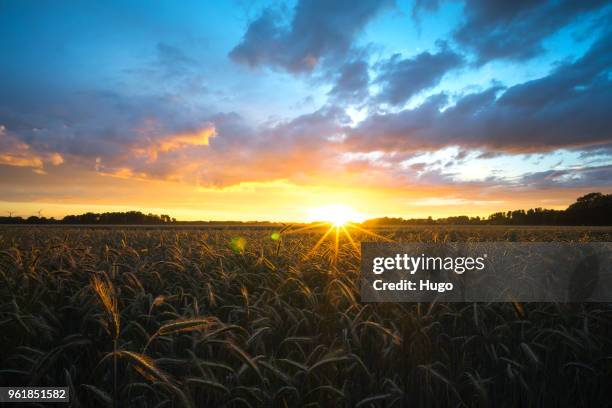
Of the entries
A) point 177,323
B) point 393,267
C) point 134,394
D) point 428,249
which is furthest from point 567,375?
point 134,394

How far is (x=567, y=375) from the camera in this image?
317cm

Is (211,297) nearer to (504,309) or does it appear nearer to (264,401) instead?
(264,401)

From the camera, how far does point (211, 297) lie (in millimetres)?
4039

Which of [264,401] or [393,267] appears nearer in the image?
[264,401]

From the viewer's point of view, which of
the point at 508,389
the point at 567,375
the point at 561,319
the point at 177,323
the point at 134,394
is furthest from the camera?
the point at 561,319

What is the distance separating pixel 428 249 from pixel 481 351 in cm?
263

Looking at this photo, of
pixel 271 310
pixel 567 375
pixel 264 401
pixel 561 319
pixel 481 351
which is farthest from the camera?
pixel 561 319

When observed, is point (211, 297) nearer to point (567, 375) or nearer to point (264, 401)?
point (264, 401)

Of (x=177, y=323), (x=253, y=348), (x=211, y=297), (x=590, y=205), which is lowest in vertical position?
(x=253, y=348)

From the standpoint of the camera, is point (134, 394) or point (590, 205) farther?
point (590, 205)

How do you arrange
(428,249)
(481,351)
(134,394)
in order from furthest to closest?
(428,249) < (481,351) < (134,394)

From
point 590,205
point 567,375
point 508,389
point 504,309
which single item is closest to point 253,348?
point 508,389

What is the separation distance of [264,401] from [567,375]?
2740mm

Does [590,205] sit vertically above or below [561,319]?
above
